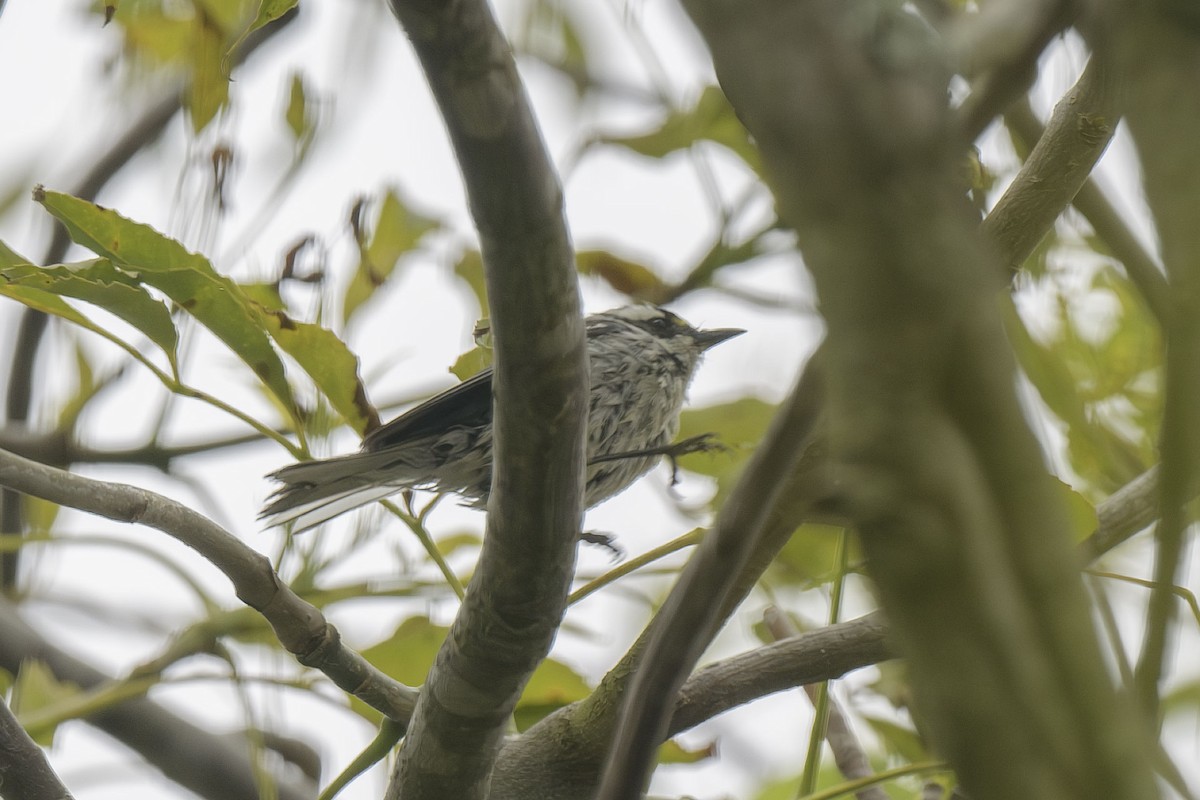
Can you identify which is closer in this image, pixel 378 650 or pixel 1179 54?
pixel 1179 54

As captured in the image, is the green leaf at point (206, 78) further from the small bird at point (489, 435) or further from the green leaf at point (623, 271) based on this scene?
the green leaf at point (623, 271)

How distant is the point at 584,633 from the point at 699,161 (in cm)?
109

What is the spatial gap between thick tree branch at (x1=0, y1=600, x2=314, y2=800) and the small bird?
71cm

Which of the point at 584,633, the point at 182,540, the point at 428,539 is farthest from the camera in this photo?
the point at 584,633

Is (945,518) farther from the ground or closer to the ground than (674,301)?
closer to the ground

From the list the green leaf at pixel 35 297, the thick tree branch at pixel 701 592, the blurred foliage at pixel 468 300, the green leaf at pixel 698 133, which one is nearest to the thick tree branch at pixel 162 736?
the blurred foliage at pixel 468 300

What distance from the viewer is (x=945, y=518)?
21.7 inches

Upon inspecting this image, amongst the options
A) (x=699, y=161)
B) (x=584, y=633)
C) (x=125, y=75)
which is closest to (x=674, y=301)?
(x=699, y=161)

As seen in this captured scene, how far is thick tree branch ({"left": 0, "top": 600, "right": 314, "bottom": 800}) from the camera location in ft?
10.1

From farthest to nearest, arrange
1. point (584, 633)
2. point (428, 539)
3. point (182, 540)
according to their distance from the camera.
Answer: point (584, 633) → point (428, 539) → point (182, 540)

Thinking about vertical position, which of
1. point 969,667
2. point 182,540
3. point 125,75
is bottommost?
point 969,667

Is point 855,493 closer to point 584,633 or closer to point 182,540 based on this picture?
point 182,540

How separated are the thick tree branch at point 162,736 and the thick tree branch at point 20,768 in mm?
1347

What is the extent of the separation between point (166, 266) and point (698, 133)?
4.31 feet
